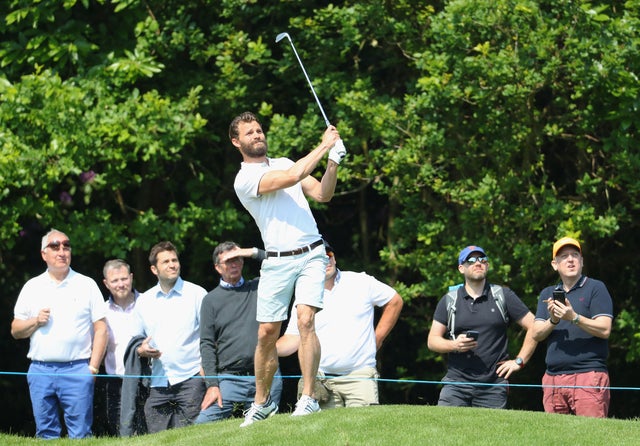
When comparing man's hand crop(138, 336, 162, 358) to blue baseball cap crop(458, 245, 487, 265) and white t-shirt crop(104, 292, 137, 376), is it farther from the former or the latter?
blue baseball cap crop(458, 245, 487, 265)

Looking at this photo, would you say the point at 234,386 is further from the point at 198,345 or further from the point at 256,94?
the point at 256,94

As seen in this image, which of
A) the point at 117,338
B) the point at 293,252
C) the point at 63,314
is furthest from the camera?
the point at 117,338

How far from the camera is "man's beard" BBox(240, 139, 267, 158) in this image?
30.4ft

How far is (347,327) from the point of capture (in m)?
10.6

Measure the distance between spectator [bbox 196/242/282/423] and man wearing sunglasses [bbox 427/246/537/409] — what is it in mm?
1601

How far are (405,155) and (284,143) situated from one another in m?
1.65

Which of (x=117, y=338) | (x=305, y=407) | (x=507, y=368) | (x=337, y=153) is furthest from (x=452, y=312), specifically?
(x=117, y=338)

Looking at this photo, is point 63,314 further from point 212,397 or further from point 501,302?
point 501,302

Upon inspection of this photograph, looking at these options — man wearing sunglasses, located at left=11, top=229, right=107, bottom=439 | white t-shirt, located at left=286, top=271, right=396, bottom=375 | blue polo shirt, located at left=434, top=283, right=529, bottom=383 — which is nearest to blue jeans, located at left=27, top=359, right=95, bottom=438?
man wearing sunglasses, located at left=11, top=229, right=107, bottom=439

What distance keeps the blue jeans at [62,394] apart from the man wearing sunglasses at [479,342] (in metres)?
3.39

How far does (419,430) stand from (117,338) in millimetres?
4222

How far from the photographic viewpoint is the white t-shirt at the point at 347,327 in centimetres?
1055

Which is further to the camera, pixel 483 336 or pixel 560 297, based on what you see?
pixel 483 336

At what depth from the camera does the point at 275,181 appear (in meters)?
8.99
